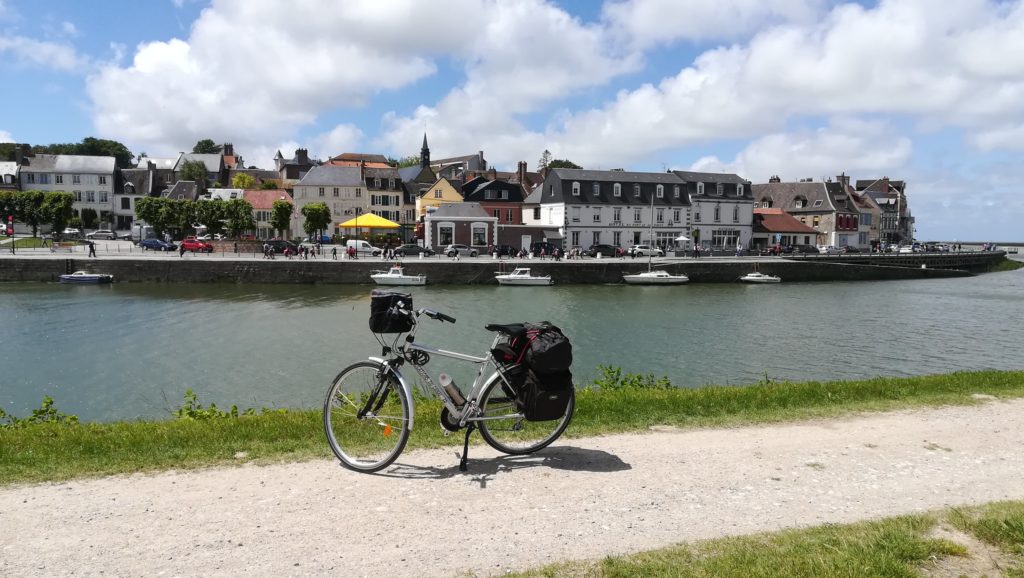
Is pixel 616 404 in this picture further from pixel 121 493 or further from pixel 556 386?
pixel 121 493

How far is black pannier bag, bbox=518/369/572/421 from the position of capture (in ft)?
19.4

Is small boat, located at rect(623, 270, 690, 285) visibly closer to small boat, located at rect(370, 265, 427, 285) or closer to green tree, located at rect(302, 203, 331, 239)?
small boat, located at rect(370, 265, 427, 285)

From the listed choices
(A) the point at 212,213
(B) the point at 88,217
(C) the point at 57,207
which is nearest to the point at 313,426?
(A) the point at 212,213

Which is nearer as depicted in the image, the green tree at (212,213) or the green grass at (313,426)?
the green grass at (313,426)

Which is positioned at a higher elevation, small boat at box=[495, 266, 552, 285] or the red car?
the red car

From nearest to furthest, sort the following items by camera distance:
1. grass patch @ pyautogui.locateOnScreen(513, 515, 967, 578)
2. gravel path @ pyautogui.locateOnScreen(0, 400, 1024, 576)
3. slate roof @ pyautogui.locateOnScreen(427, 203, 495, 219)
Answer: grass patch @ pyautogui.locateOnScreen(513, 515, 967, 578)
gravel path @ pyautogui.locateOnScreen(0, 400, 1024, 576)
slate roof @ pyautogui.locateOnScreen(427, 203, 495, 219)

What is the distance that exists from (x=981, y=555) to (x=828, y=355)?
2220 cm

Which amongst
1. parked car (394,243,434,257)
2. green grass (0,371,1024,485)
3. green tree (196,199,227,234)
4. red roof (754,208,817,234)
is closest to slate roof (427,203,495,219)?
parked car (394,243,434,257)

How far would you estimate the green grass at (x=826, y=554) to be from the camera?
391 centimetres

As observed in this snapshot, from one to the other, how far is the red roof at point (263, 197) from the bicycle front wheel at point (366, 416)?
260ft

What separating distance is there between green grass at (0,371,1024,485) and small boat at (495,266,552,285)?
130ft

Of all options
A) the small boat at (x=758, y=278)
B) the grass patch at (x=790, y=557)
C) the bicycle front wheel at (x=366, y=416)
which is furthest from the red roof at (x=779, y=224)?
the grass patch at (x=790, y=557)

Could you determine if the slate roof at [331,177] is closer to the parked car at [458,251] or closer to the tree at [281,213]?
the tree at [281,213]

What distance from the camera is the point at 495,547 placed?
437cm
